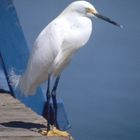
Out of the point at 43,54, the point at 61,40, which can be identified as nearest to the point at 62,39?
the point at 61,40

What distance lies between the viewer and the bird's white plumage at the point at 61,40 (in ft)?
11.0

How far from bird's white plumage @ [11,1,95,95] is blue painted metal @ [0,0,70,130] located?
1752 mm

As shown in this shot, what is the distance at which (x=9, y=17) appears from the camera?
5363 mm

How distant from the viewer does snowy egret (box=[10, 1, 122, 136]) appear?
3342 mm

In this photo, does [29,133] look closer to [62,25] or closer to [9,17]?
[62,25]

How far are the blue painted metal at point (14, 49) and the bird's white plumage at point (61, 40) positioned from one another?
5.75 feet

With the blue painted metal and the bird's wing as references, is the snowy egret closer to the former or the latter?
the bird's wing

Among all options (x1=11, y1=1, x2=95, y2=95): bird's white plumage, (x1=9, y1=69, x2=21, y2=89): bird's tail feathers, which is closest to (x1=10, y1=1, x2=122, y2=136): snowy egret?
(x1=11, y1=1, x2=95, y2=95): bird's white plumage

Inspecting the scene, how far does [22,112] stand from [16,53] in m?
1.31

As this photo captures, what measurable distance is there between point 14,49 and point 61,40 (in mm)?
2005

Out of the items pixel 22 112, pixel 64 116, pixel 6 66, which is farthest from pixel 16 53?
pixel 22 112

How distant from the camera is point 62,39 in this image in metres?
3.36

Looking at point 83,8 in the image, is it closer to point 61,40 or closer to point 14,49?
point 61,40

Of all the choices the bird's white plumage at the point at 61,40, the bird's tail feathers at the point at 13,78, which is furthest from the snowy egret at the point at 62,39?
the bird's tail feathers at the point at 13,78
